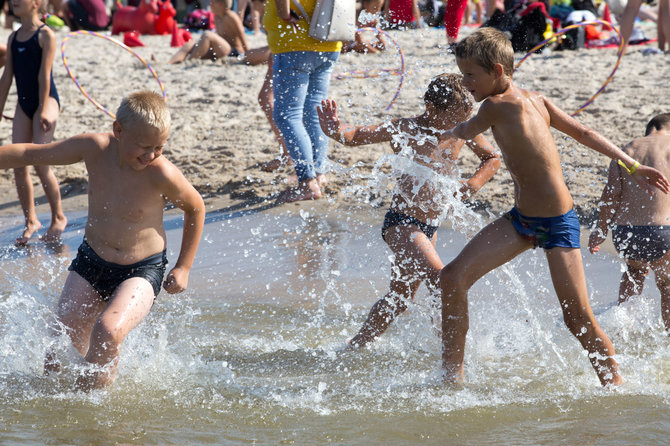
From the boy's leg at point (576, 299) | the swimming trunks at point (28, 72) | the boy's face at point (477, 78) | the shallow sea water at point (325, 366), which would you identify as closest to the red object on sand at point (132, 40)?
the swimming trunks at point (28, 72)

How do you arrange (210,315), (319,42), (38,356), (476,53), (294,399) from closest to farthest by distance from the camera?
(476,53)
(294,399)
(38,356)
(210,315)
(319,42)

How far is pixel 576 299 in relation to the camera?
3.72 metres

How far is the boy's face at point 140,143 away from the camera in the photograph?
11.9 feet

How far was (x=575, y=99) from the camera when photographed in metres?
9.71

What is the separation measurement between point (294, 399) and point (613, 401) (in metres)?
1.47

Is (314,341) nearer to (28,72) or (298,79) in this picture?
(298,79)

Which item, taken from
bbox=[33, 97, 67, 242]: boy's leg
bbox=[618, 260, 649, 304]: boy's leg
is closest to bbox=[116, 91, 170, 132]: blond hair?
bbox=[618, 260, 649, 304]: boy's leg

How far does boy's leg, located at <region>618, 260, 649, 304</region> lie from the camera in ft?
15.7

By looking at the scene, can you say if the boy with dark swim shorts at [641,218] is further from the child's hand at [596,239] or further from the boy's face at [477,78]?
the boy's face at [477,78]

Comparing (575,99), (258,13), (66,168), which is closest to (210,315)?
(66,168)

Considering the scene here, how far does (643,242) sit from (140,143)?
281 centimetres

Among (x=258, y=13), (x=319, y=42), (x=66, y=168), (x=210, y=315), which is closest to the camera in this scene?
(x=210, y=315)

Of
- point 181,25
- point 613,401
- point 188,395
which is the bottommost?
point 181,25

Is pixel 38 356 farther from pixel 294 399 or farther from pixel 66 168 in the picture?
pixel 66 168
